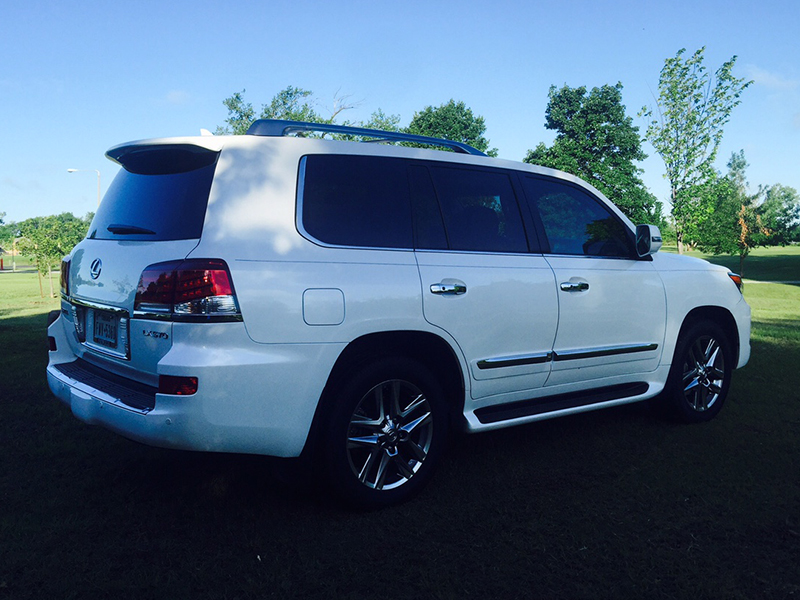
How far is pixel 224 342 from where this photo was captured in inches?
119

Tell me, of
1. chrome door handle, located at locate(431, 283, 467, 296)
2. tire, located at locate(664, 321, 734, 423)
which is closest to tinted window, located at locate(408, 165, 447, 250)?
chrome door handle, located at locate(431, 283, 467, 296)

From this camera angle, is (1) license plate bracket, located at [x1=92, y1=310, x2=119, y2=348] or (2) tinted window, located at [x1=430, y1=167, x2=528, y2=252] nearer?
(1) license plate bracket, located at [x1=92, y1=310, x2=119, y2=348]

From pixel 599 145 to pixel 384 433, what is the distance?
135ft

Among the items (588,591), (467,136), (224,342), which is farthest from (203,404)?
(467,136)

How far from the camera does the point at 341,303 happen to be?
10.8ft

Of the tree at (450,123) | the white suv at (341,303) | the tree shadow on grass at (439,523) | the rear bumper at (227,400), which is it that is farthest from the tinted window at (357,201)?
the tree at (450,123)

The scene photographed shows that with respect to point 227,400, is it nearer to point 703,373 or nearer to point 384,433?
point 384,433

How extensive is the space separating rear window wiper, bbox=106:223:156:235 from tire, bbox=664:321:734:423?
388 cm

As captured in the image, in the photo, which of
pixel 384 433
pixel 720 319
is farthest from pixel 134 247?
pixel 720 319

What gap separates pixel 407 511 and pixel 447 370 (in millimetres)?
814

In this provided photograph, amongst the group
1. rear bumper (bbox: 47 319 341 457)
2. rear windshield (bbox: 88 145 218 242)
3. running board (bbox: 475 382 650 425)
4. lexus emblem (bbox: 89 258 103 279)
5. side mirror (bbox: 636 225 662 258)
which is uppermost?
rear windshield (bbox: 88 145 218 242)

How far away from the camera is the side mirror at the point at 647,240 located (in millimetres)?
4680

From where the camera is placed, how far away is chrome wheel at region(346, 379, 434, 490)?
3525 mm

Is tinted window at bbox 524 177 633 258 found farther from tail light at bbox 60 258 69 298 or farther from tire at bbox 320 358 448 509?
tail light at bbox 60 258 69 298
